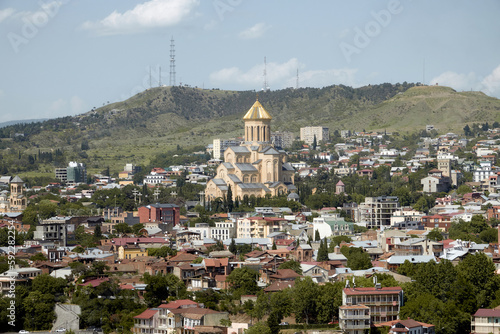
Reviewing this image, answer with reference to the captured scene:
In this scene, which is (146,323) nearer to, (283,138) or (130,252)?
(130,252)

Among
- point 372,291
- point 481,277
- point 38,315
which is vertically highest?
point 481,277

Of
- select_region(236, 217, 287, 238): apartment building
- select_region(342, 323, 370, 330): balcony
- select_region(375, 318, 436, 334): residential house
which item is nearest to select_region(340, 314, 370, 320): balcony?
select_region(342, 323, 370, 330): balcony

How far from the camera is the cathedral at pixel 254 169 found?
312ft

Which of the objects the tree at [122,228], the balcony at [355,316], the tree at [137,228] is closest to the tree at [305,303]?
the balcony at [355,316]

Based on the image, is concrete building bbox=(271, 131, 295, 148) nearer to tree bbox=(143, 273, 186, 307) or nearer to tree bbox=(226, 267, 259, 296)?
tree bbox=(226, 267, 259, 296)

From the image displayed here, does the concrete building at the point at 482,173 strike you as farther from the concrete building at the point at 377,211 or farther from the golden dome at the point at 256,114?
the concrete building at the point at 377,211

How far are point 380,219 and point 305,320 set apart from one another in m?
34.0

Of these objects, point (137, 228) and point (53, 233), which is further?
point (137, 228)

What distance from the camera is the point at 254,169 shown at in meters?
97.8

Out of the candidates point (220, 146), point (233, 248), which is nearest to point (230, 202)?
point (233, 248)

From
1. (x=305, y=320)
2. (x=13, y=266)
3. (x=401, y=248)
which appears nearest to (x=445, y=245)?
(x=401, y=248)

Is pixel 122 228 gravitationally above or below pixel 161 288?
above

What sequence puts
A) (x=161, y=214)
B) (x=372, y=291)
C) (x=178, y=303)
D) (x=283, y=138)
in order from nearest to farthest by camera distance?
(x=372, y=291) < (x=178, y=303) < (x=161, y=214) < (x=283, y=138)

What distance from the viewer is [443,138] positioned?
152125 millimetres
